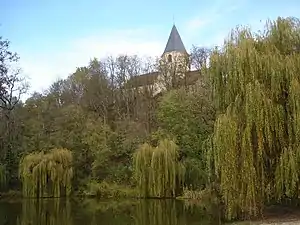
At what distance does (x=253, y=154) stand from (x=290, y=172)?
3.79 ft

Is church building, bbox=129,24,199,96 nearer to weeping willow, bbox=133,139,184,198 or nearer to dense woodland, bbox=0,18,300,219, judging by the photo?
dense woodland, bbox=0,18,300,219

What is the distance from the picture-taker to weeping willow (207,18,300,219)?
41.8 feet

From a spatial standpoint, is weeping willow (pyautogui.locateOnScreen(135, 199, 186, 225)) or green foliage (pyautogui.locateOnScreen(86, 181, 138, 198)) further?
green foliage (pyautogui.locateOnScreen(86, 181, 138, 198))

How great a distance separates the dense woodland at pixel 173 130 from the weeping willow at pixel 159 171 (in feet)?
0.20

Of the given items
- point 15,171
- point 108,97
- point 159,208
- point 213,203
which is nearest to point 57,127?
point 15,171

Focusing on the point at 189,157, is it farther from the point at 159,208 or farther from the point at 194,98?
the point at 159,208

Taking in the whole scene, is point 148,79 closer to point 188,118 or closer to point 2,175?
point 188,118

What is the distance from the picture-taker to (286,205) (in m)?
15.0

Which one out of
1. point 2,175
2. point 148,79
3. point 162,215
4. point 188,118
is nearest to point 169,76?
point 148,79

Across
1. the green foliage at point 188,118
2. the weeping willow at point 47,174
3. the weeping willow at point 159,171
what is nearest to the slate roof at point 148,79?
the green foliage at point 188,118

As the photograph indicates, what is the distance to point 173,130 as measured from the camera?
2947cm

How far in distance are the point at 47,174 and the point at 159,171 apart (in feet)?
27.0

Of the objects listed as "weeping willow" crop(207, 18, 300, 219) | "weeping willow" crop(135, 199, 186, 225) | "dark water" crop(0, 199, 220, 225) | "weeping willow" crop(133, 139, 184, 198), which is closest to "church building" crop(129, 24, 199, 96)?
"weeping willow" crop(133, 139, 184, 198)

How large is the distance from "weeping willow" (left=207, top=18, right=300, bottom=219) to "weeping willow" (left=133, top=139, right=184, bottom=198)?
11817 mm
